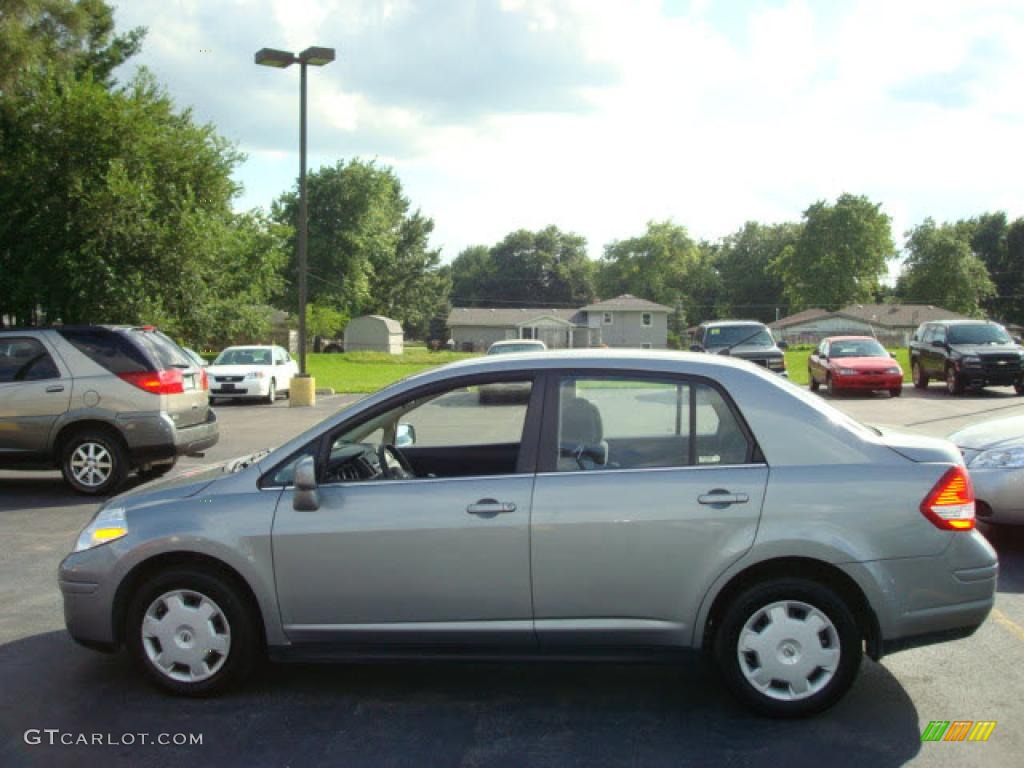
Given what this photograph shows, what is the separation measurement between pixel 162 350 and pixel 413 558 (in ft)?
24.0

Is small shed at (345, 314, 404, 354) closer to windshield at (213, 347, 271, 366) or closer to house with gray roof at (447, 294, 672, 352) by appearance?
house with gray roof at (447, 294, 672, 352)

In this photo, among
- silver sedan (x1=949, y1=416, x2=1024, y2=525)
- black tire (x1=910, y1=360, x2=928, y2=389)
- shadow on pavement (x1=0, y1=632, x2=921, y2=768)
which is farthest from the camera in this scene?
black tire (x1=910, y1=360, x2=928, y2=389)

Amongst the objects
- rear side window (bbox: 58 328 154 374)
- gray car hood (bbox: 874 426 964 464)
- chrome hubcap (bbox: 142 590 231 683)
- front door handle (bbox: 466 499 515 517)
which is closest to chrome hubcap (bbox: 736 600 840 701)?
gray car hood (bbox: 874 426 964 464)

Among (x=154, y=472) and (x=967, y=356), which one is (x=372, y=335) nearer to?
(x=967, y=356)

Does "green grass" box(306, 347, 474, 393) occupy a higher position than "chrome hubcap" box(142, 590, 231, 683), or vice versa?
"green grass" box(306, 347, 474, 393)

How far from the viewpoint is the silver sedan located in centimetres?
731

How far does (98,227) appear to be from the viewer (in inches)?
981

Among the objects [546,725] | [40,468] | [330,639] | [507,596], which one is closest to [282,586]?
[330,639]

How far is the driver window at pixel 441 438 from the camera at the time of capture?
15.2ft

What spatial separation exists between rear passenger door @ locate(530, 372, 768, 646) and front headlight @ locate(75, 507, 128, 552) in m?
2.07

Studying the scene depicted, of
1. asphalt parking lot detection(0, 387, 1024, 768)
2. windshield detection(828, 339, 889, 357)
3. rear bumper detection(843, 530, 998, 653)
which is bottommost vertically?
asphalt parking lot detection(0, 387, 1024, 768)

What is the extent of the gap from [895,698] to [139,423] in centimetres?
817

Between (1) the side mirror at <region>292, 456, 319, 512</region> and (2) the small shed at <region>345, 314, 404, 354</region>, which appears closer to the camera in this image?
(1) the side mirror at <region>292, 456, 319, 512</region>
